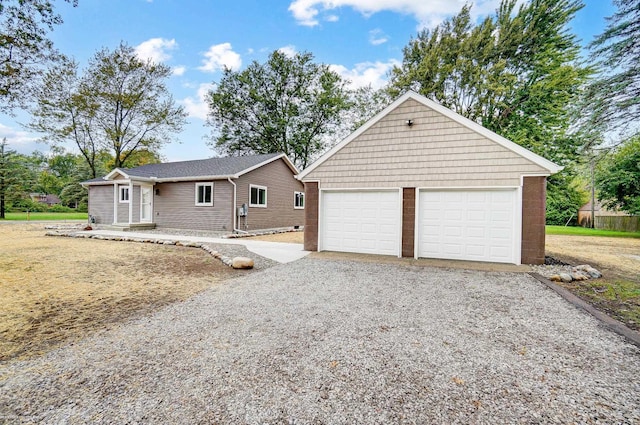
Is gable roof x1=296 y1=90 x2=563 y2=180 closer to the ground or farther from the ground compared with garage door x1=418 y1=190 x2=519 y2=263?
farther from the ground

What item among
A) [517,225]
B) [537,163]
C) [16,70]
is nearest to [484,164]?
[537,163]

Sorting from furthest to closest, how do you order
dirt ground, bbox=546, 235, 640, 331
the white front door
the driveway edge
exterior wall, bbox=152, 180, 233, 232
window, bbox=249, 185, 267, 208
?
the white front door < window, bbox=249, 185, 267, 208 < exterior wall, bbox=152, 180, 233, 232 < dirt ground, bbox=546, 235, 640, 331 < the driveway edge

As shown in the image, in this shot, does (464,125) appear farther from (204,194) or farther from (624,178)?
(624,178)

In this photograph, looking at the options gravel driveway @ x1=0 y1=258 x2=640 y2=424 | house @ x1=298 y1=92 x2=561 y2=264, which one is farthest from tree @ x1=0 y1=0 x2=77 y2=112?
gravel driveway @ x1=0 y1=258 x2=640 y2=424

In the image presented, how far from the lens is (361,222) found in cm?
871

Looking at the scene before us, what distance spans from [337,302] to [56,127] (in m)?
30.3

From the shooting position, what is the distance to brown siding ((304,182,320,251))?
29.9ft

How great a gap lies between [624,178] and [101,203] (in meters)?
30.2

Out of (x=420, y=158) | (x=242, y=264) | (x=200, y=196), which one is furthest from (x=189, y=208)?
(x=420, y=158)

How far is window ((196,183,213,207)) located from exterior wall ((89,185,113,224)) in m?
6.60

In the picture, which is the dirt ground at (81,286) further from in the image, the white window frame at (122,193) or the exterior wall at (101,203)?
the exterior wall at (101,203)

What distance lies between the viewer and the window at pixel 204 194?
566 inches

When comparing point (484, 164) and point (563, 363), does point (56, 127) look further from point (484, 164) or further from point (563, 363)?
point (563, 363)

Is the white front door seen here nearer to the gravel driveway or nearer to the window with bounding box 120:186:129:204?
the window with bounding box 120:186:129:204
